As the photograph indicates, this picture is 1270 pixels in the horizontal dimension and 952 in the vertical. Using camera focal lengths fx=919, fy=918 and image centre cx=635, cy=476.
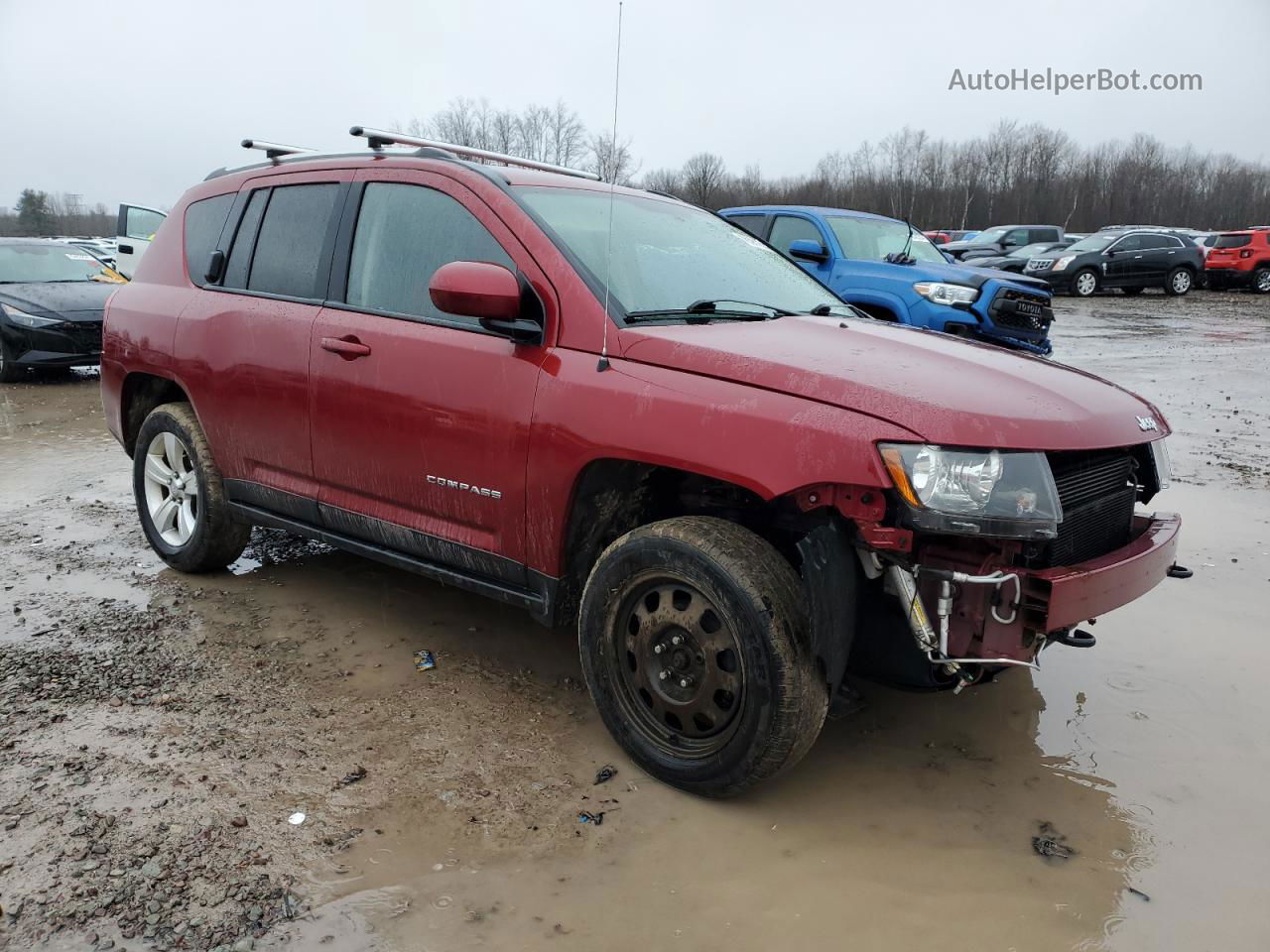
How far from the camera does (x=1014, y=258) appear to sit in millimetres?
25688

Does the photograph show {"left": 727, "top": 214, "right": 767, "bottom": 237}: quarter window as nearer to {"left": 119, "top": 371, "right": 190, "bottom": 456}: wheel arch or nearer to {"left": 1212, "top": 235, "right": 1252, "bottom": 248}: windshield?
{"left": 119, "top": 371, "right": 190, "bottom": 456}: wheel arch

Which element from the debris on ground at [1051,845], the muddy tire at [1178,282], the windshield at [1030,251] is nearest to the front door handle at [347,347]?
the debris on ground at [1051,845]

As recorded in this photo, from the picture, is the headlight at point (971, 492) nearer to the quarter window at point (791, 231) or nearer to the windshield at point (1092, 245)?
the quarter window at point (791, 231)


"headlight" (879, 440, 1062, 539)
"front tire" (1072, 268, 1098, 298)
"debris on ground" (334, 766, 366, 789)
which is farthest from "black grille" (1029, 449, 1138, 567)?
"front tire" (1072, 268, 1098, 298)

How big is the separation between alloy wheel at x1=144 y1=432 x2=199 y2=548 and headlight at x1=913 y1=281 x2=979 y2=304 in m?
6.37

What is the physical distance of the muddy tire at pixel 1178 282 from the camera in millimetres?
23391

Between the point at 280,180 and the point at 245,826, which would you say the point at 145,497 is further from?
the point at 245,826

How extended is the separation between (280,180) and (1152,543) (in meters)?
3.67

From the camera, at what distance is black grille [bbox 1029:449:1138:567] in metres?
2.56

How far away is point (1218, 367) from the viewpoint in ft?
A: 38.2

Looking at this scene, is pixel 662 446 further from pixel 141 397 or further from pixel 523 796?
pixel 141 397

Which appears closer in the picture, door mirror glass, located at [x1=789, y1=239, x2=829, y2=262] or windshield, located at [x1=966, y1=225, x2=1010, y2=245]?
door mirror glass, located at [x1=789, y1=239, x2=829, y2=262]

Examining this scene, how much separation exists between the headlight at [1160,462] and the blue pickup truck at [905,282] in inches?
201

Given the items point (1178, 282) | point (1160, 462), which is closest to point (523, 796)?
point (1160, 462)
